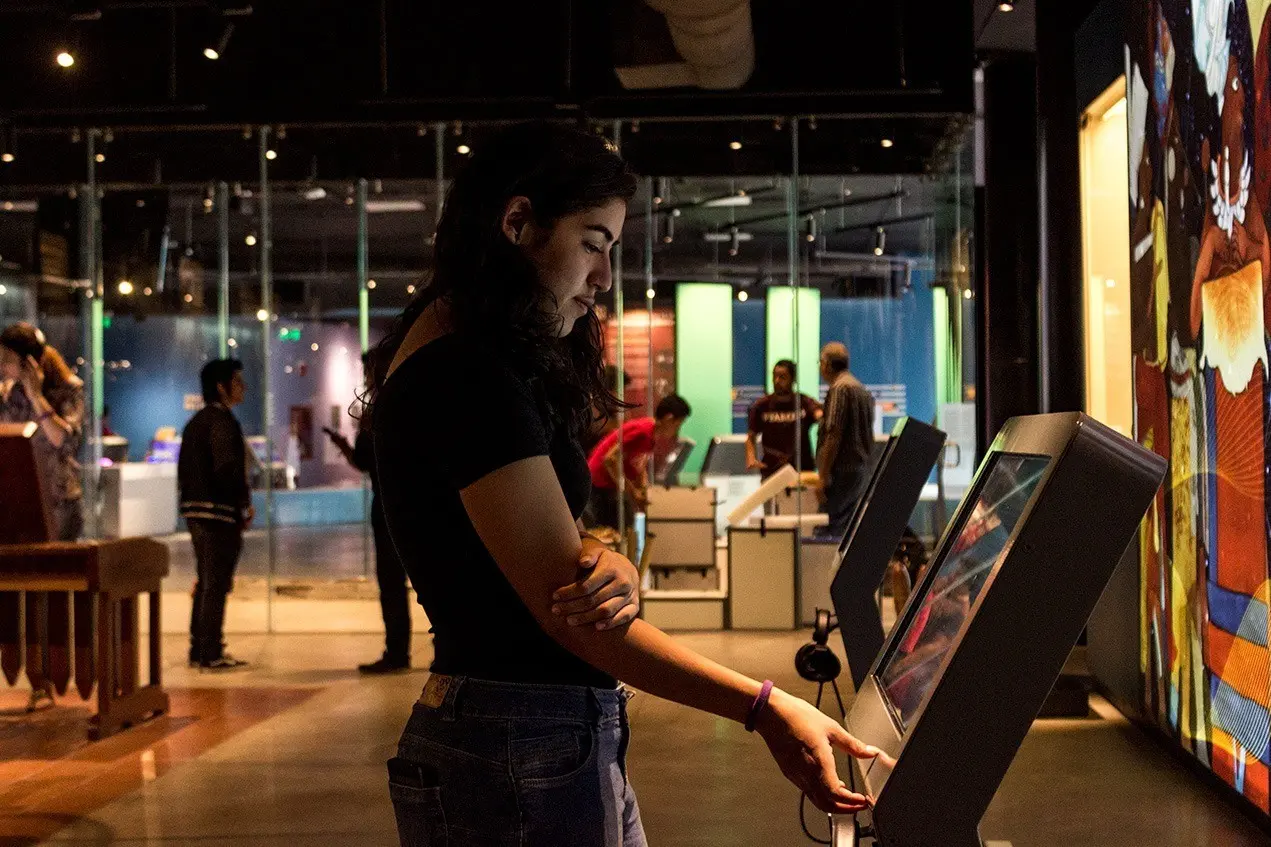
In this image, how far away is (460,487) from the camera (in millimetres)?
1288

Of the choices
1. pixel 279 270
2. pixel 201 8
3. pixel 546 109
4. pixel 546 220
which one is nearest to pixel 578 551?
pixel 546 220

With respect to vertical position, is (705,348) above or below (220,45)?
below

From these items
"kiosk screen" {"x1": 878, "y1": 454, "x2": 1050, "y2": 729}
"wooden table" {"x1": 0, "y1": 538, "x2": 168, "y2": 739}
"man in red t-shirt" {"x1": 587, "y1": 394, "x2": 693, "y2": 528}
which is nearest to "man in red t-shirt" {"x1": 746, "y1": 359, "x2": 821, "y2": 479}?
"man in red t-shirt" {"x1": 587, "y1": 394, "x2": 693, "y2": 528}

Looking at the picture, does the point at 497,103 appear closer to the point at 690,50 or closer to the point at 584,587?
the point at 690,50

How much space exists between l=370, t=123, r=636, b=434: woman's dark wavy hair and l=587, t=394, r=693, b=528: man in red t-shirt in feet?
22.4

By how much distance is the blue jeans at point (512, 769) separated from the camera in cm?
134

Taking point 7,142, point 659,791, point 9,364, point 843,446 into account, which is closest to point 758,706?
point 659,791

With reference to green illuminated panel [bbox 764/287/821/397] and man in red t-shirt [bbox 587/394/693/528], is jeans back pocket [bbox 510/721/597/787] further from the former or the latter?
green illuminated panel [bbox 764/287/821/397]

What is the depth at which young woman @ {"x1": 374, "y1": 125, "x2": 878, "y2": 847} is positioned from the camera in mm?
1270

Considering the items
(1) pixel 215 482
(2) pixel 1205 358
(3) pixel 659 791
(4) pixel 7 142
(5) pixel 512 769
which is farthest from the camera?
(4) pixel 7 142

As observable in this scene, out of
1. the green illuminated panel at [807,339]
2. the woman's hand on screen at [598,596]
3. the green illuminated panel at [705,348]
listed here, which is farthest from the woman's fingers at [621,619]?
the green illuminated panel at [705,348]

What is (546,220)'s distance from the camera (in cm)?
142

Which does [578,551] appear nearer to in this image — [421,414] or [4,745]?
[421,414]

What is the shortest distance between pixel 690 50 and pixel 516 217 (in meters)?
7.08
